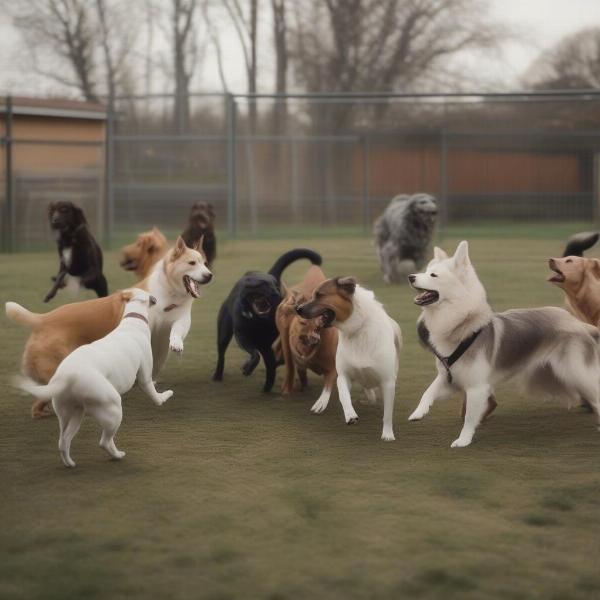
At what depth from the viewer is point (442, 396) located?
17.7ft

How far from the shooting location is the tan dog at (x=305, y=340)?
608 centimetres

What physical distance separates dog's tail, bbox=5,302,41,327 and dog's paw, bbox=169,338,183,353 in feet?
2.72

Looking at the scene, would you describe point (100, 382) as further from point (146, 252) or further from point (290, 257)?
point (146, 252)

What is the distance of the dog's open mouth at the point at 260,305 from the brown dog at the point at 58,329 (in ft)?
2.88

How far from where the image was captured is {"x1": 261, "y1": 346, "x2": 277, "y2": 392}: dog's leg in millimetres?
6676

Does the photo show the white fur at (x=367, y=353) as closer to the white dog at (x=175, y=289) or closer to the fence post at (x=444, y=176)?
the white dog at (x=175, y=289)

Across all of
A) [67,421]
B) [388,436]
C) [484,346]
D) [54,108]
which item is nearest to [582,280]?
[484,346]

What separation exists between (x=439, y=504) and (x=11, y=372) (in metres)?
3.95

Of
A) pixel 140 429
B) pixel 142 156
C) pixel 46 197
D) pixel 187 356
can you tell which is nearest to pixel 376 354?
pixel 140 429

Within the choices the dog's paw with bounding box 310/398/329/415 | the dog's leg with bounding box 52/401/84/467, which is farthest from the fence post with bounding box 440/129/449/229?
the dog's leg with bounding box 52/401/84/467

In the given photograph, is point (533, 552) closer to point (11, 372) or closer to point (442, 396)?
point (442, 396)

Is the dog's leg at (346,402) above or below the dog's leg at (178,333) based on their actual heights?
below

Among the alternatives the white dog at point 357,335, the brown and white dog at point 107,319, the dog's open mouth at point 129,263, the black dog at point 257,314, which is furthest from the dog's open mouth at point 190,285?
Result: the dog's open mouth at point 129,263

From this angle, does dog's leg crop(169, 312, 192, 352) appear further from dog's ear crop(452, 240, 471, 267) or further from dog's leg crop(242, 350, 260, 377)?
dog's ear crop(452, 240, 471, 267)
